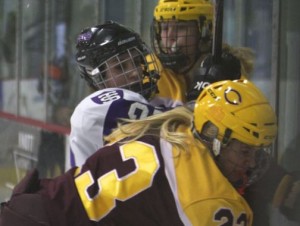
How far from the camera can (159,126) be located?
198cm

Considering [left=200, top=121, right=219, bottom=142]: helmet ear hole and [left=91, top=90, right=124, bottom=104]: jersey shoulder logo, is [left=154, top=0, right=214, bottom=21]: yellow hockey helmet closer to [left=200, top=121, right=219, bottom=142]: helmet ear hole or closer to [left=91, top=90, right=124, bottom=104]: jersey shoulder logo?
[left=91, top=90, right=124, bottom=104]: jersey shoulder logo

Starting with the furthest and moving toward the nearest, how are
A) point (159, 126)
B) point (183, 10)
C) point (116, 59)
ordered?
point (183, 10)
point (116, 59)
point (159, 126)

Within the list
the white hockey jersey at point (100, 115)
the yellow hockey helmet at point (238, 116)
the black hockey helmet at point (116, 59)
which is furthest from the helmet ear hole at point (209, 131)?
the black hockey helmet at point (116, 59)

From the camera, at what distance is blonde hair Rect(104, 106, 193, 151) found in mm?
1901

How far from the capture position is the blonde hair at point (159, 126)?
1.90 meters

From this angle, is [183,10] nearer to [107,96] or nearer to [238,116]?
[107,96]

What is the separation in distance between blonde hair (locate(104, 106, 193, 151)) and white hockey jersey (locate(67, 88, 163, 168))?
0.09 m

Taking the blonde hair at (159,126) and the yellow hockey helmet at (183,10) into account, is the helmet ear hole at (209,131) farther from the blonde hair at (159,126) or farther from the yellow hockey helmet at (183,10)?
the yellow hockey helmet at (183,10)

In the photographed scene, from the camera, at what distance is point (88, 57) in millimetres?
2490

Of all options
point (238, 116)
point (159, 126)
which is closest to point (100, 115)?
point (159, 126)

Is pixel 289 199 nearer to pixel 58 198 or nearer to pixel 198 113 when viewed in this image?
pixel 198 113

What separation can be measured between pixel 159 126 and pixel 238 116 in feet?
0.92

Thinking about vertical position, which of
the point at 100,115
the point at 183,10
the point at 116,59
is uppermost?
the point at 183,10

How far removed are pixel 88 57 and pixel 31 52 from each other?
132 inches
